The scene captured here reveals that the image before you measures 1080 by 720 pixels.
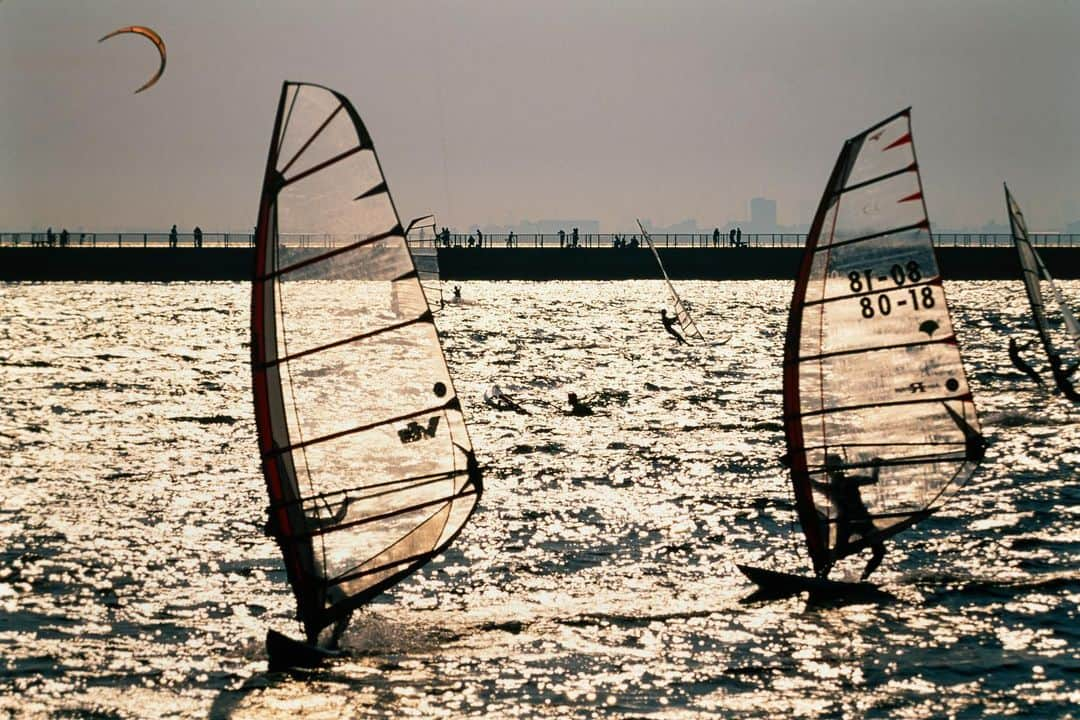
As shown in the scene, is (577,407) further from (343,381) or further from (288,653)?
(343,381)

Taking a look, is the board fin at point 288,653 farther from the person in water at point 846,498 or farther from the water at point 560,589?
the person in water at point 846,498

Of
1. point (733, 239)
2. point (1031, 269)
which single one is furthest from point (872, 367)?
point (733, 239)

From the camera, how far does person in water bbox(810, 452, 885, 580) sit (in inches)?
773

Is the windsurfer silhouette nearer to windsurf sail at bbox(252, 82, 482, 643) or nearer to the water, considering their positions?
the water

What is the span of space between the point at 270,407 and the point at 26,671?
13.9 ft

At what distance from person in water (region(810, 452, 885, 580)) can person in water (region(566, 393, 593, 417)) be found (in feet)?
87.2

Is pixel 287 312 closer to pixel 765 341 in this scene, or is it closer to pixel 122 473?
pixel 122 473

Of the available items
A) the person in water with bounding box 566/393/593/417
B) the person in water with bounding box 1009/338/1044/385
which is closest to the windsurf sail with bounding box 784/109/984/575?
the person in water with bounding box 566/393/593/417

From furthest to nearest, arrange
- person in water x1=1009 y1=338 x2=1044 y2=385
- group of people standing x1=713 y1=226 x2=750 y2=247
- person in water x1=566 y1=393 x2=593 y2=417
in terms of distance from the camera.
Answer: group of people standing x1=713 y1=226 x2=750 y2=247
person in water x1=566 y1=393 x2=593 y2=417
person in water x1=1009 y1=338 x2=1044 y2=385

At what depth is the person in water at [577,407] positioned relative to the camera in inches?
1841

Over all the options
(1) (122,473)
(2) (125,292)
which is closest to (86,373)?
(1) (122,473)

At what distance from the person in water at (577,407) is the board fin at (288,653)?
2924 centimetres

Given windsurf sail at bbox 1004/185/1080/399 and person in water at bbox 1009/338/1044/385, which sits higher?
windsurf sail at bbox 1004/185/1080/399

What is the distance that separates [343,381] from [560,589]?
614 centimetres
